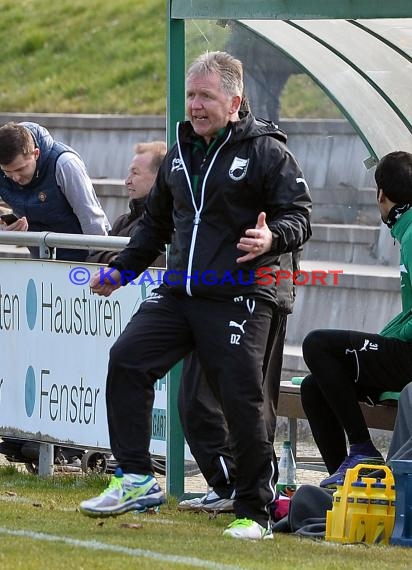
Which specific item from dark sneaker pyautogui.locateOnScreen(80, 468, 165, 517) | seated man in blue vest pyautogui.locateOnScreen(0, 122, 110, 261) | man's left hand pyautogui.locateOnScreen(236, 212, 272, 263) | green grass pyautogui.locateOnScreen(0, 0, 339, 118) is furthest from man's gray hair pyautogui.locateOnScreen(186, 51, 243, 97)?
green grass pyautogui.locateOnScreen(0, 0, 339, 118)

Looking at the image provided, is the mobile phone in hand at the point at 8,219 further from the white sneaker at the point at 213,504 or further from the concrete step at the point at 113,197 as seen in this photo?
the concrete step at the point at 113,197

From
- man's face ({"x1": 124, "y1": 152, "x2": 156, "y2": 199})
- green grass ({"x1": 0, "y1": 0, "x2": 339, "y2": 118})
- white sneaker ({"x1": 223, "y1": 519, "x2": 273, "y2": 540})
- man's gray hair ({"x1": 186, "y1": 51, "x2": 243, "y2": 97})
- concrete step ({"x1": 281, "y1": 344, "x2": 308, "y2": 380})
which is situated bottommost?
concrete step ({"x1": 281, "y1": 344, "x2": 308, "y2": 380})

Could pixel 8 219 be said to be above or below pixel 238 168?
below

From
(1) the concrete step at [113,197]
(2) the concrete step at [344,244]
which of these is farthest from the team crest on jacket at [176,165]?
(1) the concrete step at [113,197]

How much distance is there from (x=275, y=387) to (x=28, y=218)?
8.39ft

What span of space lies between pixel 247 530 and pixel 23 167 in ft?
11.5

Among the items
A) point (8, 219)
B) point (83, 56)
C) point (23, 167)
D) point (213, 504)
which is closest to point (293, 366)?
point (8, 219)

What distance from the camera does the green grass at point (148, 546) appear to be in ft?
18.7

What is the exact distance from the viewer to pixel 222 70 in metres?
6.67

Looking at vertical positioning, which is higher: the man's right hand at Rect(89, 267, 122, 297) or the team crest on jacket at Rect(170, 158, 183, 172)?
the team crest on jacket at Rect(170, 158, 183, 172)

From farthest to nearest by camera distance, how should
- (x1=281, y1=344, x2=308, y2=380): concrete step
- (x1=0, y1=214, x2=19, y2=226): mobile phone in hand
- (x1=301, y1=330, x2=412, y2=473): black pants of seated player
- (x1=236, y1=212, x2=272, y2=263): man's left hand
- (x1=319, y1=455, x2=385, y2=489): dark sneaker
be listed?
(x1=281, y1=344, x2=308, y2=380): concrete step
(x1=0, y1=214, x2=19, y2=226): mobile phone in hand
(x1=301, y1=330, x2=412, y2=473): black pants of seated player
(x1=319, y1=455, x2=385, y2=489): dark sneaker
(x1=236, y1=212, x2=272, y2=263): man's left hand

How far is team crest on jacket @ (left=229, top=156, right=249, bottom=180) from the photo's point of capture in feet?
21.6

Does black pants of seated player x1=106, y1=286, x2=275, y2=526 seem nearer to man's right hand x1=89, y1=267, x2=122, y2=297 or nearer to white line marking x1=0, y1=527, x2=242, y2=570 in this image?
man's right hand x1=89, y1=267, x2=122, y2=297

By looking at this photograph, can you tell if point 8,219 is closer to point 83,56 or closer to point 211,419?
point 211,419
